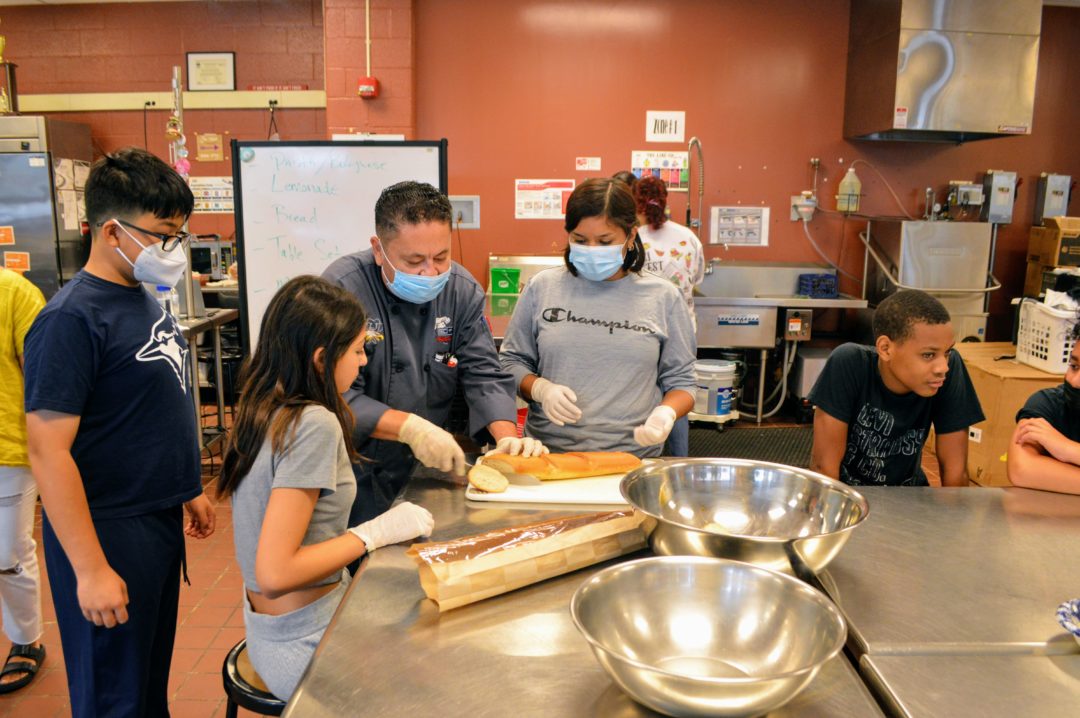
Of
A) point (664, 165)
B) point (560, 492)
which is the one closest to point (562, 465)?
point (560, 492)

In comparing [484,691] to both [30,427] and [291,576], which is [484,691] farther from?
[30,427]

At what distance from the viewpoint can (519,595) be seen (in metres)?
1.29

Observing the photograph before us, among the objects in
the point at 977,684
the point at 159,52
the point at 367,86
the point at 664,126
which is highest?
the point at 159,52

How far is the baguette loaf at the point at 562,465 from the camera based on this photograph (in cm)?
172

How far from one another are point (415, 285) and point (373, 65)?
3924 millimetres

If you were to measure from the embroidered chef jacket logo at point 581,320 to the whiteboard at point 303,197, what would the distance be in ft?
6.21

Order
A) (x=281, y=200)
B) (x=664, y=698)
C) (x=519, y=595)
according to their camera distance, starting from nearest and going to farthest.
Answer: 1. (x=664, y=698)
2. (x=519, y=595)
3. (x=281, y=200)

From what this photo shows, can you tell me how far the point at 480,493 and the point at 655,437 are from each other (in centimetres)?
49

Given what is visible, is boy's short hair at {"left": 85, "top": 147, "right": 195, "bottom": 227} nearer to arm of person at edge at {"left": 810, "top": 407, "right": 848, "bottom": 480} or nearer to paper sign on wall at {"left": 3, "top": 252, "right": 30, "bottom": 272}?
arm of person at edge at {"left": 810, "top": 407, "right": 848, "bottom": 480}

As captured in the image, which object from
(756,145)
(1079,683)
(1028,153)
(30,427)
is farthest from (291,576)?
(1028,153)

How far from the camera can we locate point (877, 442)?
6.91ft

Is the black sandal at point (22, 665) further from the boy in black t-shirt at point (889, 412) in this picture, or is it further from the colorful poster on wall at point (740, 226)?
the colorful poster on wall at point (740, 226)

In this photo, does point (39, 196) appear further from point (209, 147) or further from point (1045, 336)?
point (1045, 336)

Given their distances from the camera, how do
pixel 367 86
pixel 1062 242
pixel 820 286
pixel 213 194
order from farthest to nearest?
pixel 213 194 → pixel 820 286 → pixel 1062 242 → pixel 367 86
